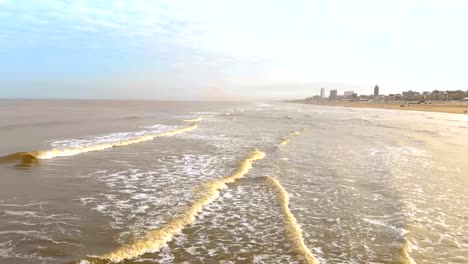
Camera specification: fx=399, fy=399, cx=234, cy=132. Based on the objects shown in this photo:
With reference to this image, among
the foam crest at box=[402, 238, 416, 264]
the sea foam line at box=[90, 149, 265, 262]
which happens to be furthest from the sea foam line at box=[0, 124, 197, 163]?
the foam crest at box=[402, 238, 416, 264]

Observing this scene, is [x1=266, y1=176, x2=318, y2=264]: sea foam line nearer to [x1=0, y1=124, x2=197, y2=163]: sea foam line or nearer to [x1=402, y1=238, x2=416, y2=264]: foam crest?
[x1=402, y1=238, x2=416, y2=264]: foam crest

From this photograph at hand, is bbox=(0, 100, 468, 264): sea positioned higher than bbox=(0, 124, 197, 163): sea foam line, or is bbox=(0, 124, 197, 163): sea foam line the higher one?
bbox=(0, 124, 197, 163): sea foam line

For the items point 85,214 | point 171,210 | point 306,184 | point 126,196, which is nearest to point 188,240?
point 171,210

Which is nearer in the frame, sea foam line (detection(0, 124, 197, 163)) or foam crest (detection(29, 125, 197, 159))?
sea foam line (detection(0, 124, 197, 163))

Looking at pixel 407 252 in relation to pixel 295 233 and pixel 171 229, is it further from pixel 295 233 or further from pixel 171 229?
pixel 171 229

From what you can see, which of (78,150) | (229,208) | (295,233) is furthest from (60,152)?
(295,233)

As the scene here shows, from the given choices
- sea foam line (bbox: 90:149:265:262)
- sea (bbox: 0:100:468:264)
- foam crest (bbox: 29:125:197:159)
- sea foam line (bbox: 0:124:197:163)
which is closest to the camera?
sea foam line (bbox: 90:149:265:262)

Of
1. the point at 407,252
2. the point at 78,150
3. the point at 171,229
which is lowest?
the point at 407,252

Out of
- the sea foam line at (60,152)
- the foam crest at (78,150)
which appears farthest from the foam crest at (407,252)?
the foam crest at (78,150)
